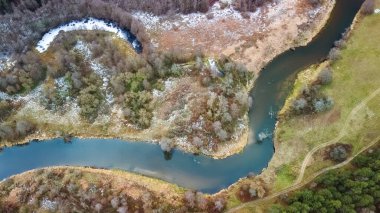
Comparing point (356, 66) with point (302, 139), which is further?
point (356, 66)

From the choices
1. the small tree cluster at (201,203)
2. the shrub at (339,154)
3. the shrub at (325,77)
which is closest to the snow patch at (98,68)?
the small tree cluster at (201,203)

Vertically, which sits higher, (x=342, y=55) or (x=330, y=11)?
(x=330, y=11)

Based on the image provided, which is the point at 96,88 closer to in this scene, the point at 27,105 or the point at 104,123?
the point at 104,123

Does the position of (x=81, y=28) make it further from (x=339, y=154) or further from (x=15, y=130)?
(x=339, y=154)

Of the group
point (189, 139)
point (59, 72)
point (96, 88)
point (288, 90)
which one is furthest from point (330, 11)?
point (59, 72)

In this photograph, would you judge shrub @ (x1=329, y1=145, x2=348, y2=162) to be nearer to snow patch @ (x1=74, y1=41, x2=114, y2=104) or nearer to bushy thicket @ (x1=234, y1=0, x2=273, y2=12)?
bushy thicket @ (x1=234, y1=0, x2=273, y2=12)
